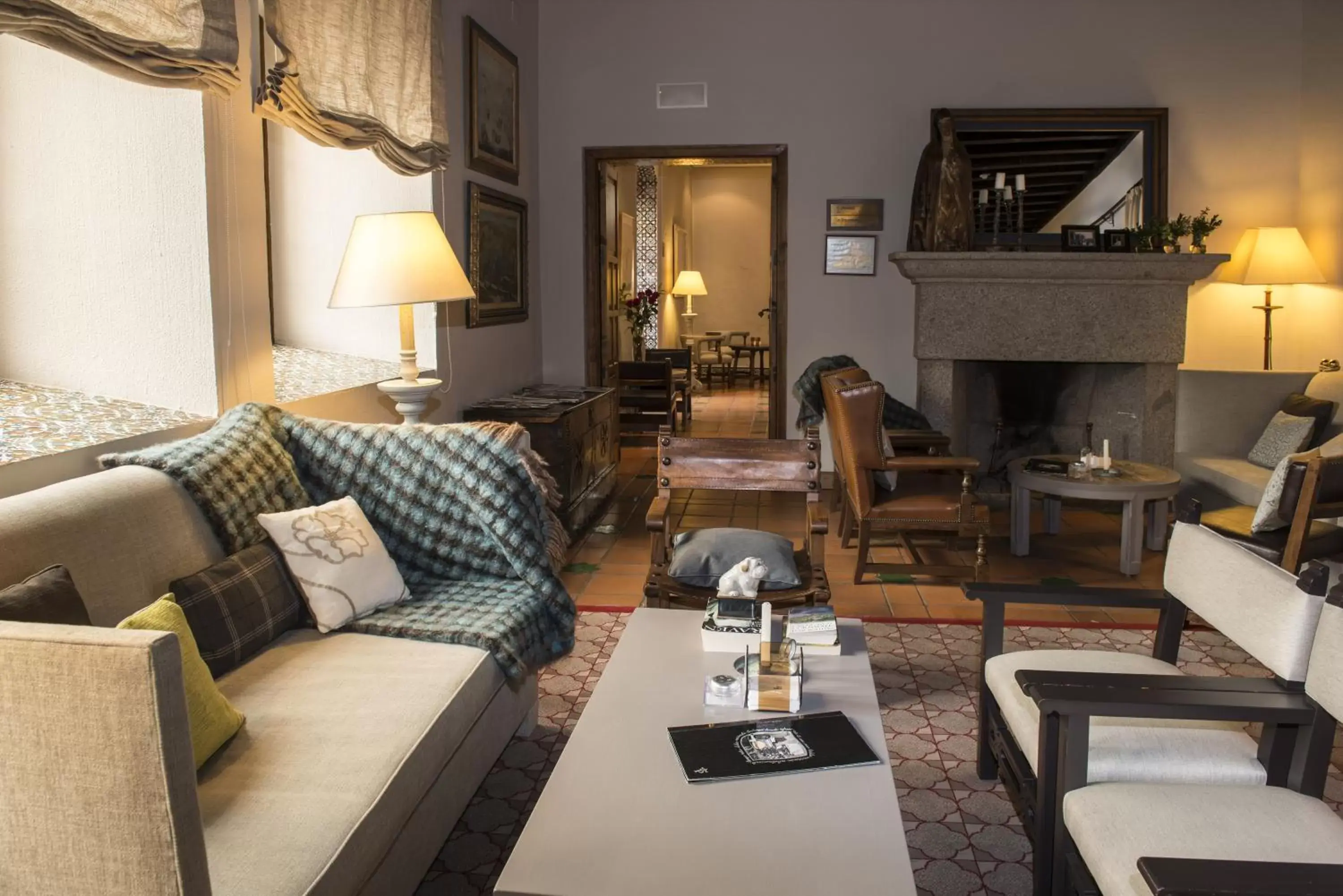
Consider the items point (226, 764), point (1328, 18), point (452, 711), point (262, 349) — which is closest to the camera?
point (226, 764)

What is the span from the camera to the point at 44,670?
144cm

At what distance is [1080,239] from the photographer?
659cm

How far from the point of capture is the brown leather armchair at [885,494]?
4660mm

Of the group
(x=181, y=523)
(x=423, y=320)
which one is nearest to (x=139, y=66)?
(x=181, y=523)

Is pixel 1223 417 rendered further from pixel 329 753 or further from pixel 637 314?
pixel 637 314

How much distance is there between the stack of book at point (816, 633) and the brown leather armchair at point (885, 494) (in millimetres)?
2072

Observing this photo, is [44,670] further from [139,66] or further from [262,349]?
[262,349]

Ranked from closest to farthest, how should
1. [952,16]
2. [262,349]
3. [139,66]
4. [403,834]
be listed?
[403,834] < [139,66] < [262,349] < [952,16]

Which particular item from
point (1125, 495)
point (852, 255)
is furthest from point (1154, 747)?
point (852, 255)

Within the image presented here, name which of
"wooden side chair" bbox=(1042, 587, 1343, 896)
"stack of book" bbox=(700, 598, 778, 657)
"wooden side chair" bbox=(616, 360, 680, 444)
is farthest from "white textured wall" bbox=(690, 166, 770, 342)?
"wooden side chair" bbox=(1042, 587, 1343, 896)

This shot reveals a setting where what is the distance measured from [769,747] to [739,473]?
1.77 m

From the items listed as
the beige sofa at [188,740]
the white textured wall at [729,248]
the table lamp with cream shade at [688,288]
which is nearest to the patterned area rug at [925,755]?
the beige sofa at [188,740]

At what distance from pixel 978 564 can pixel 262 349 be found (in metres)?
2.98

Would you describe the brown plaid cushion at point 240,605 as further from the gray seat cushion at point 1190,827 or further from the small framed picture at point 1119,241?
the small framed picture at point 1119,241
